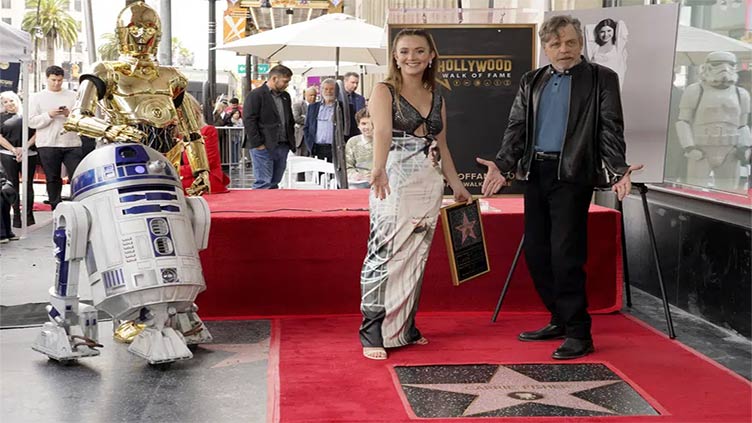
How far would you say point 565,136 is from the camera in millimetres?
5492

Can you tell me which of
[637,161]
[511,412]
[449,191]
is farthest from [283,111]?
[511,412]

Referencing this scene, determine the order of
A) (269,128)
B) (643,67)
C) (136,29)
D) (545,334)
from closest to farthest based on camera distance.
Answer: (136,29) → (545,334) → (643,67) → (269,128)

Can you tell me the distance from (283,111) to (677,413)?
A: 8432 mm

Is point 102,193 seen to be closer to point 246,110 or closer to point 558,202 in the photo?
point 558,202

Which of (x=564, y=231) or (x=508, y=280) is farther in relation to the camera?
(x=508, y=280)

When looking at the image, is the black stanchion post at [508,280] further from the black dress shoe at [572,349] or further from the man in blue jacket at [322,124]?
the man in blue jacket at [322,124]

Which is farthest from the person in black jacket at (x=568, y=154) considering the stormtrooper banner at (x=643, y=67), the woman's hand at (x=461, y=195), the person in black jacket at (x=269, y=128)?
the person in black jacket at (x=269, y=128)

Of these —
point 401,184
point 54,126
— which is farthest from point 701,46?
point 54,126

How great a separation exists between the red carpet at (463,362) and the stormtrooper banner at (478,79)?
1.24m

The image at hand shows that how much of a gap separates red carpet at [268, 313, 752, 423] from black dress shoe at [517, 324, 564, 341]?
0.20 feet

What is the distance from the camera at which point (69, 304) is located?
5.43m

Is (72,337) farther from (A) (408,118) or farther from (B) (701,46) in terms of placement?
(B) (701,46)

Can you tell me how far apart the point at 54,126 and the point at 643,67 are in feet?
26.7

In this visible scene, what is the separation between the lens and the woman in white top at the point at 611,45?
635 centimetres
